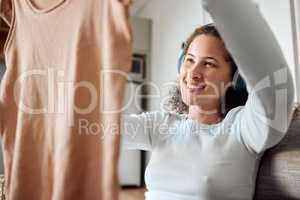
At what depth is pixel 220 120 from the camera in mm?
706

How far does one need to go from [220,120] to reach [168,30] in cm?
210

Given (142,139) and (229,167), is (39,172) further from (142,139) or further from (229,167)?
(229,167)

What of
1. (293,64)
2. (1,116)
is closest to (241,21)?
(1,116)

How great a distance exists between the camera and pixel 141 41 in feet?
9.75

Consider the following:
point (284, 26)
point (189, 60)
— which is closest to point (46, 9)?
point (189, 60)

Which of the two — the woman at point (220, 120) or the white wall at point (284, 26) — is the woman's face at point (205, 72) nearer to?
the woman at point (220, 120)

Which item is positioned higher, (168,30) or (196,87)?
(168,30)

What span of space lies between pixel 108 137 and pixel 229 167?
0.27m

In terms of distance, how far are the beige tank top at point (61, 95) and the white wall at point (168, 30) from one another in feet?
5.86

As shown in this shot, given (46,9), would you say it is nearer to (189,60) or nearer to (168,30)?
(189,60)

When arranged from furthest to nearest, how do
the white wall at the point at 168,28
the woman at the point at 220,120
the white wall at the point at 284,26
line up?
the white wall at the point at 168,28 < the white wall at the point at 284,26 < the woman at the point at 220,120

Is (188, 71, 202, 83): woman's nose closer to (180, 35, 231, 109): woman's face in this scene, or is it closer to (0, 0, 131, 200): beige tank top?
(180, 35, 231, 109): woman's face

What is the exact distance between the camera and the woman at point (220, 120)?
404mm

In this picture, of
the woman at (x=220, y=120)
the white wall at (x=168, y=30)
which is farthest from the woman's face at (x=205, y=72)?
the white wall at (x=168, y=30)
